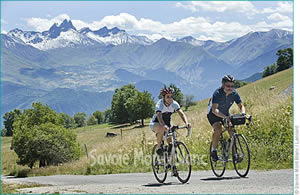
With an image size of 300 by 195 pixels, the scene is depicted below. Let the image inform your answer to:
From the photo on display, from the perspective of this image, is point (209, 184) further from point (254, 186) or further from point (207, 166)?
point (207, 166)

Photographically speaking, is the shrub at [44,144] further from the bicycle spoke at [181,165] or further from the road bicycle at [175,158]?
the bicycle spoke at [181,165]

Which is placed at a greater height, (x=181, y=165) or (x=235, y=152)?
(x=235, y=152)

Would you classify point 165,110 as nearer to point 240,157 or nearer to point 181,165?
point 181,165

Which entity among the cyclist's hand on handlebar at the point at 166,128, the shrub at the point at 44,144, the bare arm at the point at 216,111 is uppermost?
the bare arm at the point at 216,111

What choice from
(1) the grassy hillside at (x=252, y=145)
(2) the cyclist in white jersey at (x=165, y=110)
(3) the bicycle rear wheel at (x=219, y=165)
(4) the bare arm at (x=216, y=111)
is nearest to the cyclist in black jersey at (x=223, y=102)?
(4) the bare arm at (x=216, y=111)

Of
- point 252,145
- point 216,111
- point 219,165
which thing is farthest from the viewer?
point 252,145

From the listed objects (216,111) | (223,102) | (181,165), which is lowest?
(181,165)

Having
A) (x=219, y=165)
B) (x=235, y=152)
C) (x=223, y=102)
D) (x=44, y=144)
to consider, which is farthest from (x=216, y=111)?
(x=44, y=144)

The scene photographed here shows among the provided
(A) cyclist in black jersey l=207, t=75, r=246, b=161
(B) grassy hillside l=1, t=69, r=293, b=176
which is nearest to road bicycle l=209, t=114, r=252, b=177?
(A) cyclist in black jersey l=207, t=75, r=246, b=161

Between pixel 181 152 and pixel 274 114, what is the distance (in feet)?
19.1

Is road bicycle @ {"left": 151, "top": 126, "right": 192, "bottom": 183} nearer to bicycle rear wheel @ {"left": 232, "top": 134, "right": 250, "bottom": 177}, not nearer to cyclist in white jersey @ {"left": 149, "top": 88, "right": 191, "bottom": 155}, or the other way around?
cyclist in white jersey @ {"left": 149, "top": 88, "right": 191, "bottom": 155}

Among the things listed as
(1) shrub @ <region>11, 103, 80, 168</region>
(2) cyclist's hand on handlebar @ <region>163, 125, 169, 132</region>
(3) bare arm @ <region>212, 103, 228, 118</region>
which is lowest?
(1) shrub @ <region>11, 103, 80, 168</region>

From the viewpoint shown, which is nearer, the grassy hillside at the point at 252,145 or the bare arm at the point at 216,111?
the bare arm at the point at 216,111

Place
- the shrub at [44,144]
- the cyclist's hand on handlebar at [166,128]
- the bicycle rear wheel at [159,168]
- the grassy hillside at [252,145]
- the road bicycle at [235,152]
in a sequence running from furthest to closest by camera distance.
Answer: the shrub at [44,144] → the grassy hillside at [252,145] → the bicycle rear wheel at [159,168] → the cyclist's hand on handlebar at [166,128] → the road bicycle at [235,152]
